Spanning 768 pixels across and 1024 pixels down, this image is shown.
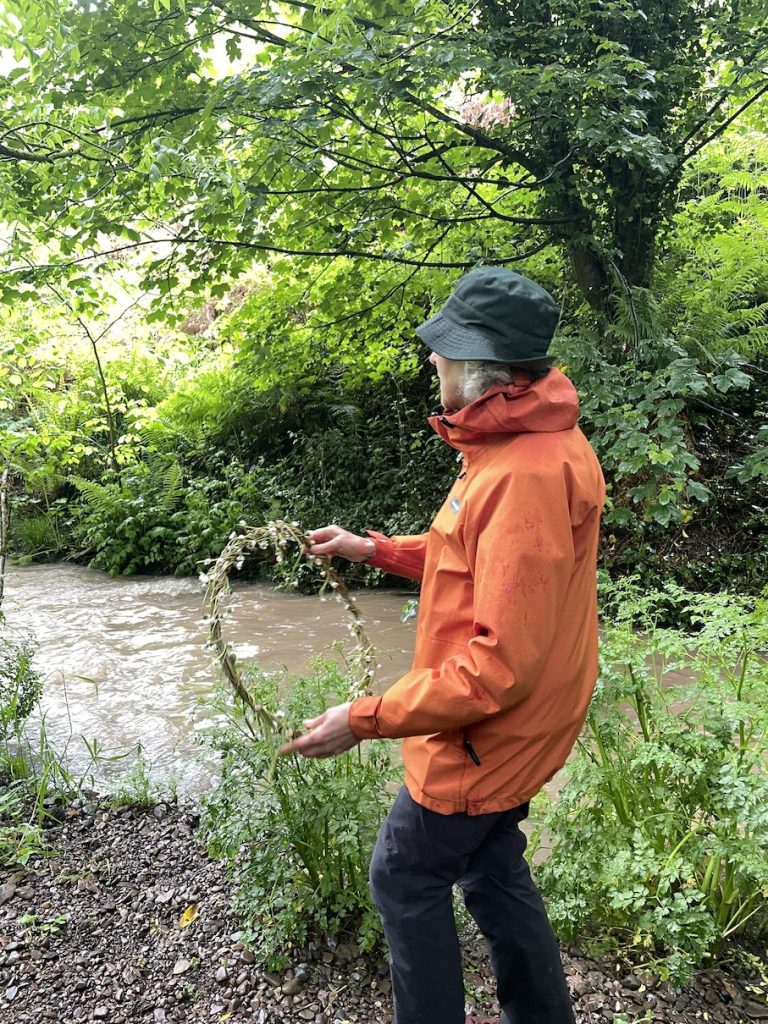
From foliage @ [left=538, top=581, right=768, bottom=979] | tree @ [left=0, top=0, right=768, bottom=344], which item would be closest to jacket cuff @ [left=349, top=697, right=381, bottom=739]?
foliage @ [left=538, top=581, right=768, bottom=979]

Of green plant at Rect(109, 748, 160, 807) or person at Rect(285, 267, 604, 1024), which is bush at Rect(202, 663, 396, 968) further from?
green plant at Rect(109, 748, 160, 807)

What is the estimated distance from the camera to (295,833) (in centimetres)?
221

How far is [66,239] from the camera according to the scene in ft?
14.9

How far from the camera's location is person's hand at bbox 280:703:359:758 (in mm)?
1567

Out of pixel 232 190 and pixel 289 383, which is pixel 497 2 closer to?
pixel 232 190

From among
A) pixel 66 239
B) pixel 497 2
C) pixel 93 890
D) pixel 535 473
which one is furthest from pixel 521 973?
pixel 497 2

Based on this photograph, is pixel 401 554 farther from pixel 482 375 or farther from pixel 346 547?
pixel 482 375

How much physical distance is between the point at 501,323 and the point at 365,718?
916 millimetres

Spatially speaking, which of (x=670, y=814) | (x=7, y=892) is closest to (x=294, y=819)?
(x=670, y=814)

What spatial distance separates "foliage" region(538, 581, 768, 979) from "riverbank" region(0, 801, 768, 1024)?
139 mm

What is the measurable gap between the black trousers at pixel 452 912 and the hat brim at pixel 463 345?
104cm

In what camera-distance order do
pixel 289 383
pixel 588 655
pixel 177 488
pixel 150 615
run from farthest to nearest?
pixel 177 488 < pixel 289 383 < pixel 150 615 < pixel 588 655

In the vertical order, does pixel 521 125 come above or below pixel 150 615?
above

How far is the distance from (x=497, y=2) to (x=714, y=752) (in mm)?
4998
